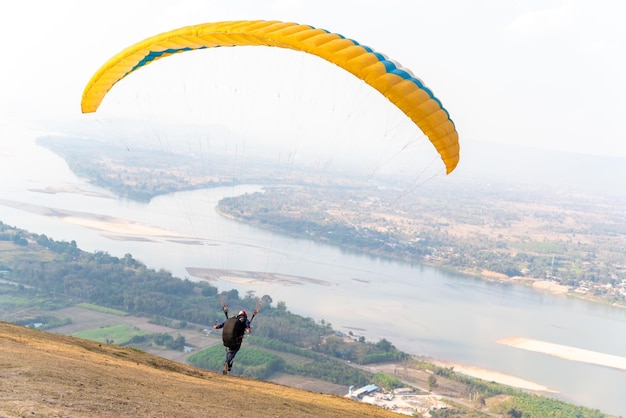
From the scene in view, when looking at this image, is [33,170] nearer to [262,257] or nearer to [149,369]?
[262,257]

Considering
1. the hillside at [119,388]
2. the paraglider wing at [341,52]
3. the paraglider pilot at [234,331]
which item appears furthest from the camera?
the paraglider pilot at [234,331]

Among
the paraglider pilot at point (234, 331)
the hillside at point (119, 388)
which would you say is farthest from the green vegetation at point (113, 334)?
the paraglider pilot at point (234, 331)

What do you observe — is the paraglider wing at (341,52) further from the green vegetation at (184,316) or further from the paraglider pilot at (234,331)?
the green vegetation at (184,316)

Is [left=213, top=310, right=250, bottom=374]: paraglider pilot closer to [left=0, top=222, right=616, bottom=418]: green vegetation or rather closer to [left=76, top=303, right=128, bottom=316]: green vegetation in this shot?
[left=0, top=222, right=616, bottom=418]: green vegetation

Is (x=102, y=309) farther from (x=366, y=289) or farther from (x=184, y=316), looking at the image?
(x=366, y=289)

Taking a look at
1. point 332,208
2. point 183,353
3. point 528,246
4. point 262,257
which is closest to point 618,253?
point 528,246

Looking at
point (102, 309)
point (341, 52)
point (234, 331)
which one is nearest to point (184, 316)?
point (102, 309)
